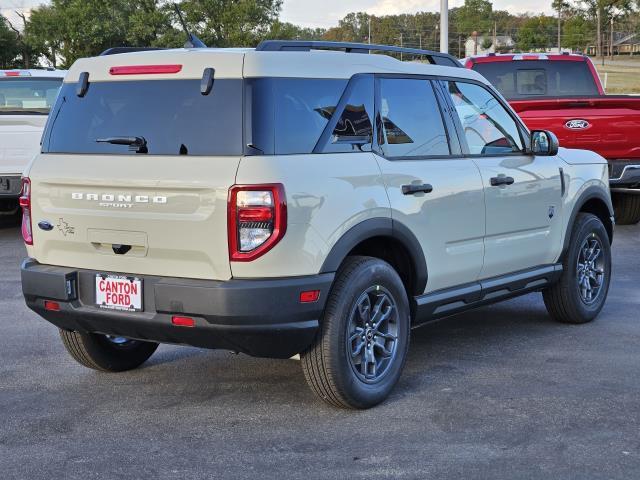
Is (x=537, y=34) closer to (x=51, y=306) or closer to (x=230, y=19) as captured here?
(x=230, y=19)

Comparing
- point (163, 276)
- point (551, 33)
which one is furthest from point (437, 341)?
point (551, 33)

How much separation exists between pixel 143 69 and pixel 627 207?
28.1ft

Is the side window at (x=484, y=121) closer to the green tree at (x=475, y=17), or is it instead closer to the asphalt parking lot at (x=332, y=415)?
the asphalt parking lot at (x=332, y=415)

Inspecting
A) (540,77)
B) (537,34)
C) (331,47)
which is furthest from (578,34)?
(331,47)

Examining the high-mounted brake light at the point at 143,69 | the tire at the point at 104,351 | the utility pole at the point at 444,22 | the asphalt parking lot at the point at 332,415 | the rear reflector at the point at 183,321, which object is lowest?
the asphalt parking lot at the point at 332,415

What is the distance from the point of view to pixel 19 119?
1125 cm

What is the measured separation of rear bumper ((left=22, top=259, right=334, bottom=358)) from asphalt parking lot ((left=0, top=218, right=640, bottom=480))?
17.1 inches

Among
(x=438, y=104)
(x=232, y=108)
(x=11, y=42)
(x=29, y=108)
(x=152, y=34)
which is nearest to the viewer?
(x=232, y=108)

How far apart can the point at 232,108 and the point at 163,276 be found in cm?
85

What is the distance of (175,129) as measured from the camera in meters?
4.86

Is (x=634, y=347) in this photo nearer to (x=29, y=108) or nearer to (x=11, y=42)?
(x=29, y=108)

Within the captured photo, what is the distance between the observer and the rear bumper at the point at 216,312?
4594 millimetres

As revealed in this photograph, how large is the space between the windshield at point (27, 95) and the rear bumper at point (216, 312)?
743cm

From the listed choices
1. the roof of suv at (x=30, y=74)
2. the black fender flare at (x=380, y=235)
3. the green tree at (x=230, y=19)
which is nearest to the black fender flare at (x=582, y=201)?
the black fender flare at (x=380, y=235)
